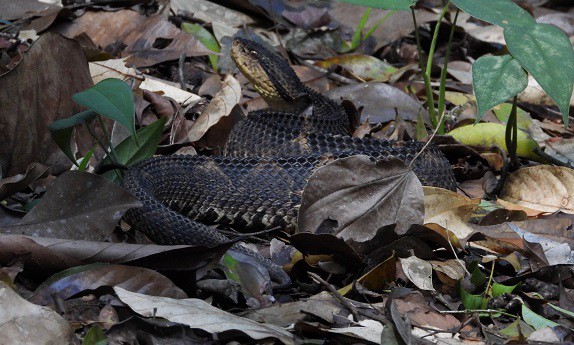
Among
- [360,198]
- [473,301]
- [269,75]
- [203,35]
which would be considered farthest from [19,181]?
[203,35]

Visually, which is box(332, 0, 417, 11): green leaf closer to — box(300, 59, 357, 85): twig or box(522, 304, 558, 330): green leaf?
box(522, 304, 558, 330): green leaf

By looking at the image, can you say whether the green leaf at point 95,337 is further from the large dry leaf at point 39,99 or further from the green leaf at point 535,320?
the green leaf at point 535,320

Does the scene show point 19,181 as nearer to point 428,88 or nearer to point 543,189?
point 428,88

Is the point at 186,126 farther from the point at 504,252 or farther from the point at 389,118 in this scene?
the point at 504,252

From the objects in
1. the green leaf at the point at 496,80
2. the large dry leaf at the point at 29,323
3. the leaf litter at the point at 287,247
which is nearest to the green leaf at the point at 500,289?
the leaf litter at the point at 287,247

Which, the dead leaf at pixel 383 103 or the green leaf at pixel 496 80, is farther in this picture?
the dead leaf at pixel 383 103

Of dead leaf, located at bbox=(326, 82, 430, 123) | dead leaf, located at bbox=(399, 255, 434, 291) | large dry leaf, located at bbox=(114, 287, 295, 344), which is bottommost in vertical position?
dead leaf, located at bbox=(326, 82, 430, 123)

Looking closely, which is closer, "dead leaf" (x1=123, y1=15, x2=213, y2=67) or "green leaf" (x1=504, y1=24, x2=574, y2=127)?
"green leaf" (x1=504, y1=24, x2=574, y2=127)

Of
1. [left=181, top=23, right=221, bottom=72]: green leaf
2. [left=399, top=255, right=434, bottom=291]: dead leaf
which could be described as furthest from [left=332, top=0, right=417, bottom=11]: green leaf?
[left=181, top=23, right=221, bottom=72]: green leaf
